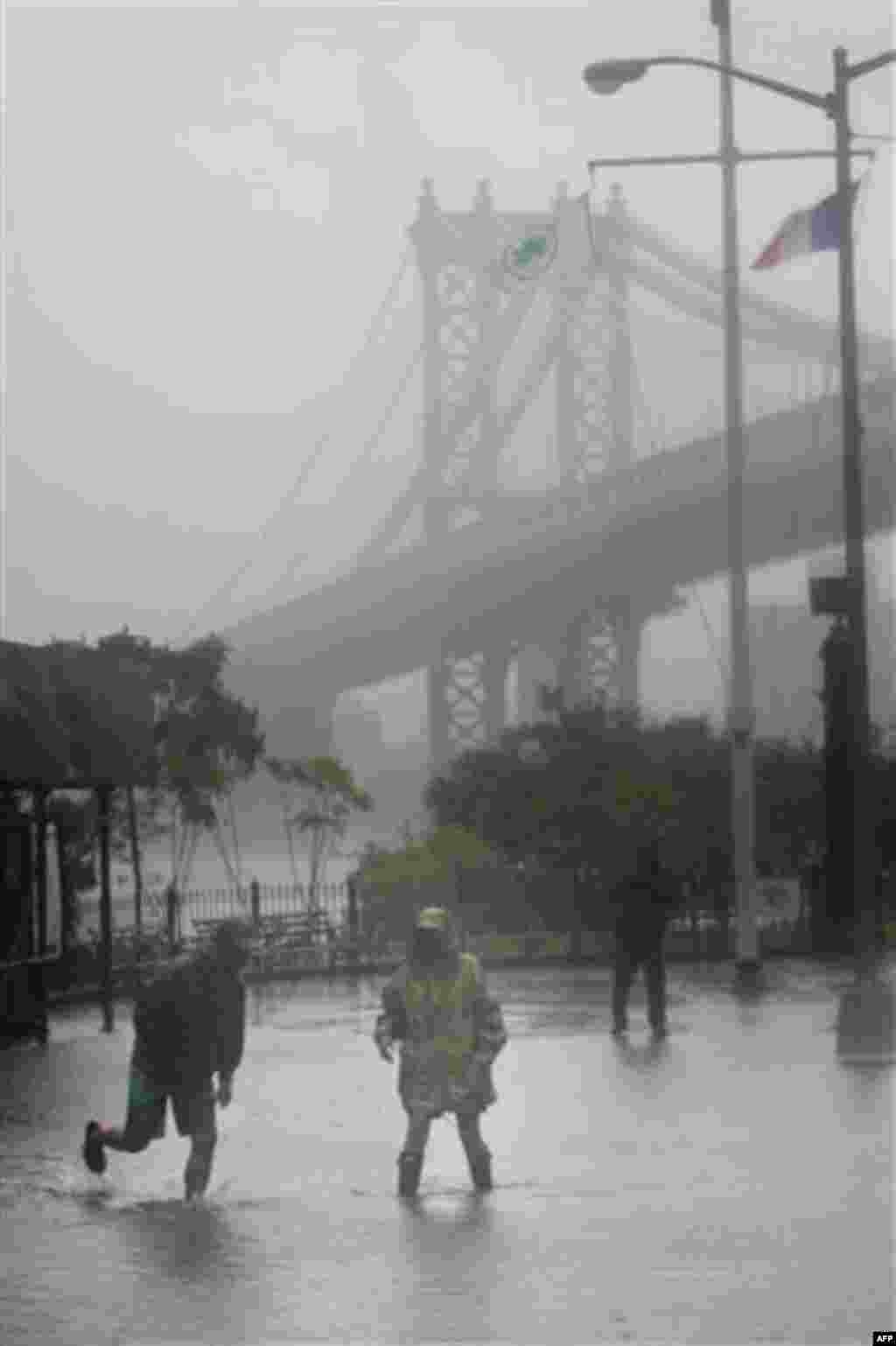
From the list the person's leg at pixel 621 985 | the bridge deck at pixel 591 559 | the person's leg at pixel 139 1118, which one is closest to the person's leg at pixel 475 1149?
the person's leg at pixel 139 1118

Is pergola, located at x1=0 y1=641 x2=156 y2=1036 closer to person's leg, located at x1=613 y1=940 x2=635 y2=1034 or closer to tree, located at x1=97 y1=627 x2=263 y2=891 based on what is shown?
person's leg, located at x1=613 y1=940 x2=635 y2=1034

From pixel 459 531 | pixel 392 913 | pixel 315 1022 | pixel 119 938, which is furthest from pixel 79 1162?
pixel 459 531

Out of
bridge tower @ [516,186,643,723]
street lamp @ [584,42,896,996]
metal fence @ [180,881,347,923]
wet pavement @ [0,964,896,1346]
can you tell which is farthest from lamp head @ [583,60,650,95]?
bridge tower @ [516,186,643,723]

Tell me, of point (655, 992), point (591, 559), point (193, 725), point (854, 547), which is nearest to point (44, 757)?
point (655, 992)

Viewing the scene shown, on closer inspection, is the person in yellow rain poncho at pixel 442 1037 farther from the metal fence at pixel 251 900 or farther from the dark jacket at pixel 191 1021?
the metal fence at pixel 251 900

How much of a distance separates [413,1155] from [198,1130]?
933 millimetres

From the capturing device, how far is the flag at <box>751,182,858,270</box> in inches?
1142

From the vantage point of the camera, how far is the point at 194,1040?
1509cm

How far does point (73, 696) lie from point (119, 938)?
40.4 feet

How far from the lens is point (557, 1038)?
2533cm

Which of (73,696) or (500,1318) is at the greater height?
(73,696)

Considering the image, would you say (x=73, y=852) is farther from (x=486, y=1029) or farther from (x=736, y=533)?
(x=486, y=1029)

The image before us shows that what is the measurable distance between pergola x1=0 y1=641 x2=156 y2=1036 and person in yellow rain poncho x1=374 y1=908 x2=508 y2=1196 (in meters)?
9.90

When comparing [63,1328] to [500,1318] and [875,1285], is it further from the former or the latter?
[875,1285]
